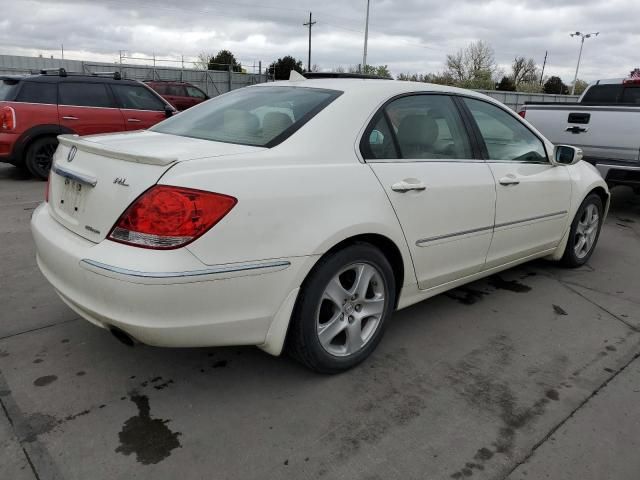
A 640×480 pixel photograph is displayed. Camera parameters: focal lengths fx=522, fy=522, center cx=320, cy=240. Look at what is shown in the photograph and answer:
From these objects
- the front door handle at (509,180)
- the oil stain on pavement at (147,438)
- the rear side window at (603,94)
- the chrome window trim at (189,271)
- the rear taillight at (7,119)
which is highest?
the rear side window at (603,94)

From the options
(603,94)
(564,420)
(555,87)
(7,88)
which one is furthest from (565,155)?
(555,87)

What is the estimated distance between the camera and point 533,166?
3.82 m

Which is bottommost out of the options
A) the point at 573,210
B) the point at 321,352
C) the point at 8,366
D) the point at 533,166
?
the point at 8,366

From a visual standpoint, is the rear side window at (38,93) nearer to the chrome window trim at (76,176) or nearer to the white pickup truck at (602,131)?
the chrome window trim at (76,176)

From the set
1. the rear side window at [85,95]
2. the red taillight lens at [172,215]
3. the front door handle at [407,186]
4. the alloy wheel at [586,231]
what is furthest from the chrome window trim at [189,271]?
the rear side window at [85,95]

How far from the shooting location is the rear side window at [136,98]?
885cm

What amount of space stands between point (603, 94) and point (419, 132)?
7.75 m

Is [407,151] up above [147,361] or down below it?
above

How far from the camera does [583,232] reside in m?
4.65

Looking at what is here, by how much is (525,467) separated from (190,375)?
165cm

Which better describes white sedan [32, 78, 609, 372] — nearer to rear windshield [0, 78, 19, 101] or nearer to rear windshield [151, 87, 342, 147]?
rear windshield [151, 87, 342, 147]

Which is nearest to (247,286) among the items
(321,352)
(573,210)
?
(321,352)

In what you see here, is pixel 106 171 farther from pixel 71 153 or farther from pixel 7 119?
pixel 7 119

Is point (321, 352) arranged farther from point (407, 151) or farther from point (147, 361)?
point (407, 151)
